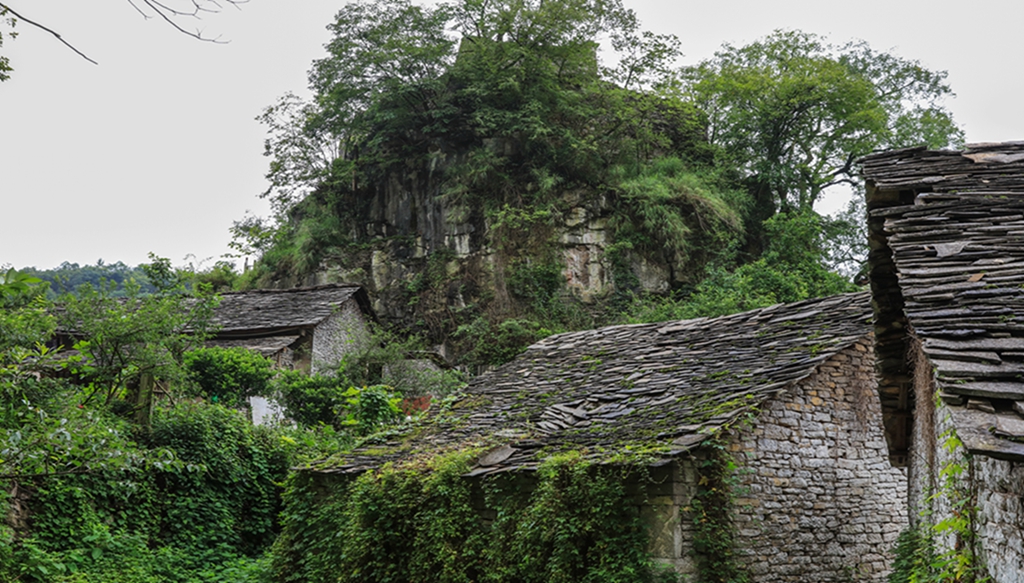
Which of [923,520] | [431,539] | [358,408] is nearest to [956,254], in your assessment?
[923,520]

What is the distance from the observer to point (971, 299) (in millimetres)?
4113

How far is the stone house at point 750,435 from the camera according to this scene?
831 cm

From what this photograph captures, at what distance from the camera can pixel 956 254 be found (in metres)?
4.76

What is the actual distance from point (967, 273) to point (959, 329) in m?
0.80

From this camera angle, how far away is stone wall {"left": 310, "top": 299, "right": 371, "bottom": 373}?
22312 mm

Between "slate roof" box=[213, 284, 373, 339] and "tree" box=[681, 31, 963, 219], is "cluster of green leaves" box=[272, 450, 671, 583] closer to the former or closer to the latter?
"slate roof" box=[213, 284, 373, 339]

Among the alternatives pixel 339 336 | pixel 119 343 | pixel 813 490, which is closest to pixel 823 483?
pixel 813 490

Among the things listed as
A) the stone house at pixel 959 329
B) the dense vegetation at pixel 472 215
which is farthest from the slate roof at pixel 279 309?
the stone house at pixel 959 329

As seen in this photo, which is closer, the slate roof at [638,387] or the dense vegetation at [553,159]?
the slate roof at [638,387]

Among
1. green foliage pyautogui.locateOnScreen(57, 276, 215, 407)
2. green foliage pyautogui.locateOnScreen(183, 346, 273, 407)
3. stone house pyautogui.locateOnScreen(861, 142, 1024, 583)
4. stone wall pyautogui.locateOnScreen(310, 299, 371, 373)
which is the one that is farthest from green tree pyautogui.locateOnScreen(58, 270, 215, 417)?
stone house pyautogui.locateOnScreen(861, 142, 1024, 583)

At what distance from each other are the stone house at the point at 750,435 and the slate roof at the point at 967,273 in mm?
2350

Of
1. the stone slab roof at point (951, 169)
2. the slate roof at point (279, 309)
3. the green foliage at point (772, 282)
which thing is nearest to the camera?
the stone slab roof at point (951, 169)

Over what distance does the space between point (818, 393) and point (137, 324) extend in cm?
1043

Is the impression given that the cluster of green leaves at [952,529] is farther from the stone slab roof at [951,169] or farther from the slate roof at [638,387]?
the slate roof at [638,387]
